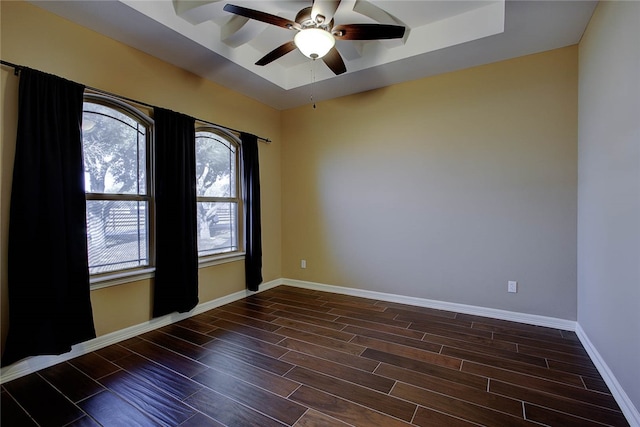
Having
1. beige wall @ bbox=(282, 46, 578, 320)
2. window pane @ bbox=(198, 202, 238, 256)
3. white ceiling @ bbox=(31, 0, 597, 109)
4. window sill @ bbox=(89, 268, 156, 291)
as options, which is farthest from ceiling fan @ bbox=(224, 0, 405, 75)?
window sill @ bbox=(89, 268, 156, 291)

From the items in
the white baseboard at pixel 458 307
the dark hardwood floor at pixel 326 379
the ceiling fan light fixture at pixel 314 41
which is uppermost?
the ceiling fan light fixture at pixel 314 41

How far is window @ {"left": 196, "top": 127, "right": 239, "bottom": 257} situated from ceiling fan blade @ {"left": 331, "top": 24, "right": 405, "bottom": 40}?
2.02 meters

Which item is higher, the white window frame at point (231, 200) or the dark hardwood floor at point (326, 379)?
the white window frame at point (231, 200)

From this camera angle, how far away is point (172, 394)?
75.8 inches

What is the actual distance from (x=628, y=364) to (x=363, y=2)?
3.13 meters

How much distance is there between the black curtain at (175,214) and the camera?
116 inches

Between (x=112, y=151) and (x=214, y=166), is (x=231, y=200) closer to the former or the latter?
(x=214, y=166)

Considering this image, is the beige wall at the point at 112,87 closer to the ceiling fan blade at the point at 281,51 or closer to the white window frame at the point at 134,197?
the white window frame at the point at 134,197

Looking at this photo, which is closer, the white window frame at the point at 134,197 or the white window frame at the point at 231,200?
the white window frame at the point at 134,197

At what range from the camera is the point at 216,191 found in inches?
148

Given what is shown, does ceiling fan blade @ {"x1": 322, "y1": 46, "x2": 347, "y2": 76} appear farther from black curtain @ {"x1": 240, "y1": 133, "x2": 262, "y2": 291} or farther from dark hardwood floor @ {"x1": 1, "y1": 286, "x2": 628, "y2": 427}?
dark hardwood floor @ {"x1": 1, "y1": 286, "x2": 628, "y2": 427}

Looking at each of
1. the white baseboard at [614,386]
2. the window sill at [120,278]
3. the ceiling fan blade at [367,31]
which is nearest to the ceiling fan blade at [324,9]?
the ceiling fan blade at [367,31]

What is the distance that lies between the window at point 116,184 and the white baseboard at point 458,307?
7.99 ft

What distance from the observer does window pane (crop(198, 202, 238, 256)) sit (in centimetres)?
361
